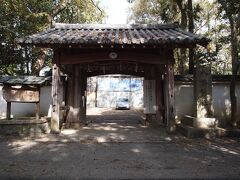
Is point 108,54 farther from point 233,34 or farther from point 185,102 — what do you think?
point 233,34

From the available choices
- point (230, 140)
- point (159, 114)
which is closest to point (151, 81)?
point (159, 114)

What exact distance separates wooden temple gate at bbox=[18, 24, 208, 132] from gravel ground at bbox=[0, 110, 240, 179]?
1.81 meters

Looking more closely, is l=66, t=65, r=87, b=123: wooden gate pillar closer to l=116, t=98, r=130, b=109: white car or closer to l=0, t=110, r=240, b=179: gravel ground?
l=0, t=110, r=240, b=179: gravel ground

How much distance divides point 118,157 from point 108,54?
5.29 m

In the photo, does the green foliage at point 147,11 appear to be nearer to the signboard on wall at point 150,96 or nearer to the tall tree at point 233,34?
the tall tree at point 233,34

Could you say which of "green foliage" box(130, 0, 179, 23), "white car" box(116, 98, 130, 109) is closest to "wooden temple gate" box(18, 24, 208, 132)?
"green foliage" box(130, 0, 179, 23)

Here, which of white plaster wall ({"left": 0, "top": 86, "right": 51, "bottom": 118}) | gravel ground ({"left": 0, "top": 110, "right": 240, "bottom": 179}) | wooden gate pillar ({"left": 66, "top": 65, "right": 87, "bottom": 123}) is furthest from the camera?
white plaster wall ({"left": 0, "top": 86, "right": 51, "bottom": 118})

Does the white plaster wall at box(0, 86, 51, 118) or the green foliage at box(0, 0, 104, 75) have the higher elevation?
the green foliage at box(0, 0, 104, 75)

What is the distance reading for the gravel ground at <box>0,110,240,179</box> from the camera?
652 centimetres

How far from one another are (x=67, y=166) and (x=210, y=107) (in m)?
6.87

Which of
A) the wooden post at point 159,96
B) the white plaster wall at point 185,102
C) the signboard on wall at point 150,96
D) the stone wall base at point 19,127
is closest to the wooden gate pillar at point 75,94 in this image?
the white plaster wall at point 185,102

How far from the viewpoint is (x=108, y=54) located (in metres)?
12.2

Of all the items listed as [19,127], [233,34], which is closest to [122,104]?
[233,34]

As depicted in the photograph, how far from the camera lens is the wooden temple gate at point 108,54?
36.1 ft
